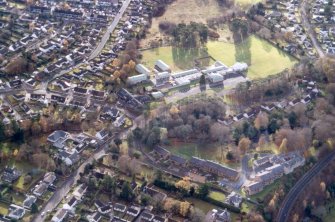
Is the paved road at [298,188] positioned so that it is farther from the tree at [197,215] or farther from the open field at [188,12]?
the open field at [188,12]

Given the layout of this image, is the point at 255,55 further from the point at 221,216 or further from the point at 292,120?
the point at 221,216

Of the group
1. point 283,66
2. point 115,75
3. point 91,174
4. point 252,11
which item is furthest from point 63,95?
point 252,11

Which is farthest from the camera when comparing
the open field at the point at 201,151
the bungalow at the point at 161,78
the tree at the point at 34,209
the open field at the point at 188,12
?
the open field at the point at 188,12

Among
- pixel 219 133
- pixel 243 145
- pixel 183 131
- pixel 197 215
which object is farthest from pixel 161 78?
pixel 197 215

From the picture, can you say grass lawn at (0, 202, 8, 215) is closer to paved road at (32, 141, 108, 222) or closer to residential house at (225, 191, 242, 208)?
paved road at (32, 141, 108, 222)

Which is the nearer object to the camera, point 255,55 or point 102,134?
point 102,134

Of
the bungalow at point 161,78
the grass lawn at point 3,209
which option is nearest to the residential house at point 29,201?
the grass lawn at point 3,209

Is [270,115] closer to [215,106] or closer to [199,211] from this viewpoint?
[215,106]
